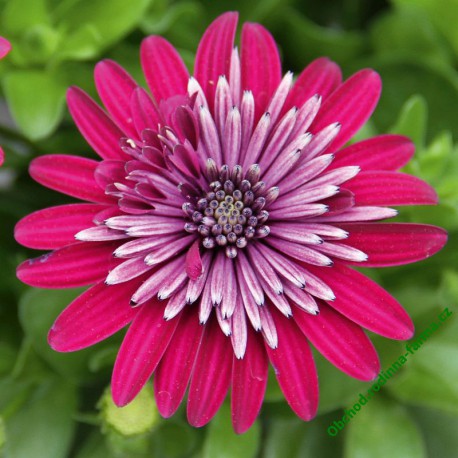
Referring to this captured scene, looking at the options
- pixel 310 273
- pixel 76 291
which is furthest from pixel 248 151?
pixel 76 291

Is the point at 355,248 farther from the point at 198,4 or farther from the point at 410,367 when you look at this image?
the point at 198,4

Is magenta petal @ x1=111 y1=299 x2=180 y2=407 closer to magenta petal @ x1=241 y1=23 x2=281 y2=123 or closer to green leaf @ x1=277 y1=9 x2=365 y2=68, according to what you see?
magenta petal @ x1=241 y1=23 x2=281 y2=123

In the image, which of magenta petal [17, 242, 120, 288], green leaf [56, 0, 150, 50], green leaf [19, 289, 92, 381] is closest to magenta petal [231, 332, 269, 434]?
magenta petal [17, 242, 120, 288]

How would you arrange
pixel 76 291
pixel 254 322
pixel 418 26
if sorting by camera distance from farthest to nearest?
pixel 418 26, pixel 76 291, pixel 254 322

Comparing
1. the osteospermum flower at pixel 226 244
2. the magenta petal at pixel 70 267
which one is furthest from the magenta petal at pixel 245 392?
the magenta petal at pixel 70 267

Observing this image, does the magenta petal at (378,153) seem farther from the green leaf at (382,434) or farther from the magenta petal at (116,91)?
the green leaf at (382,434)

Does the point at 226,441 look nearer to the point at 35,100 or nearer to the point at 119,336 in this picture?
the point at 119,336
